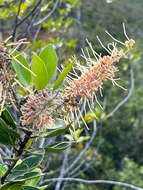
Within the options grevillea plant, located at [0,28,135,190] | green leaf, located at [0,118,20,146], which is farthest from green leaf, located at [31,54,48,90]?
green leaf, located at [0,118,20,146]

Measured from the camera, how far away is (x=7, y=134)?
764 mm

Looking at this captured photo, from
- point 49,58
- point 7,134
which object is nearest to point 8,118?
point 7,134

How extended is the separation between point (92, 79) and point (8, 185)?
32 cm

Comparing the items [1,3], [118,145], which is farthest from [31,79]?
[118,145]

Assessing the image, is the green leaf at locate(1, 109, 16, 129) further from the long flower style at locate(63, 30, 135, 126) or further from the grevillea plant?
the long flower style at locate(63, 30, 135, 126)

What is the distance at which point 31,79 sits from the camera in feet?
2.67

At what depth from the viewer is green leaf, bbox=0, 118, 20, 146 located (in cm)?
74

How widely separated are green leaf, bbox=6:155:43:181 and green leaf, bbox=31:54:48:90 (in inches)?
7.8

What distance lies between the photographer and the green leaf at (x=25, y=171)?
2.54ft

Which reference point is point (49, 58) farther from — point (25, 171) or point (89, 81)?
point (25, 171)

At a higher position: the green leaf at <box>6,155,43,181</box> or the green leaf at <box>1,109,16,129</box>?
the green leaf at <box>1,109,16,129</box>

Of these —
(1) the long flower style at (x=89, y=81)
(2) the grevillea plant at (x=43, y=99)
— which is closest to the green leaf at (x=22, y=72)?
(2) the grevillea plant at (x=43, y=99)

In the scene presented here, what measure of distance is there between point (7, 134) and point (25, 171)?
0.10 metres

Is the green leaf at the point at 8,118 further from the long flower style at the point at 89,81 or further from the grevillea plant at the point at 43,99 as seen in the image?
the long flower style at the point at 89,81
